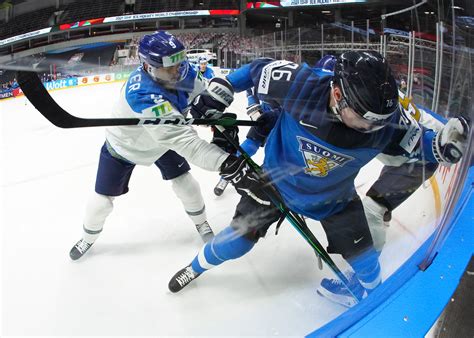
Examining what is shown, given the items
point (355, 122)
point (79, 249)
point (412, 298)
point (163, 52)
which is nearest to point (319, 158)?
point (355, 122)

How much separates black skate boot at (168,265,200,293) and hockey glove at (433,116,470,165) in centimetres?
76

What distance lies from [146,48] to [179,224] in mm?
711

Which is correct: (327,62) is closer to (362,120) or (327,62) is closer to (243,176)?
(362,120)

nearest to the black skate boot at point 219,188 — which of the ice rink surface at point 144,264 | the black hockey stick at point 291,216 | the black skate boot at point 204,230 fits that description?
the ice rink surface at point 144,264

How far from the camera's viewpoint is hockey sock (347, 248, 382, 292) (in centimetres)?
64

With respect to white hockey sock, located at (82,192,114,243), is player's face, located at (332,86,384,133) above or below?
above

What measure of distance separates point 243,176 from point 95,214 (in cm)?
73

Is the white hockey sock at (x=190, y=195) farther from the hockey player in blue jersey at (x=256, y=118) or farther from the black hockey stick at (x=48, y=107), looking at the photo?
the black hockey stick at (x=48, y=107)

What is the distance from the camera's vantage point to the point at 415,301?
509mm

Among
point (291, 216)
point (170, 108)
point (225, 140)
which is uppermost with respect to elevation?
point (170, 108)

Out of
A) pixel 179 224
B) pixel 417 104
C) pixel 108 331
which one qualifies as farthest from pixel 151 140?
pixel 417 104

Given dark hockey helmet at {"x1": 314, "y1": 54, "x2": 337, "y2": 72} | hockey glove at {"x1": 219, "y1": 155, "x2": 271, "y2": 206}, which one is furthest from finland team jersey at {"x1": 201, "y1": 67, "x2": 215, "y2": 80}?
dark hockey helmet at {"x1": 314, "y1": 54, "x2": 337, "y2": 72}

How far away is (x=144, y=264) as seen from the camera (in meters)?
1.21

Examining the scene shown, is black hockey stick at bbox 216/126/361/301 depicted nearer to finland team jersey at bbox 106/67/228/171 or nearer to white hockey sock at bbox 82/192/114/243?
finland team jersey at bbox 106/67/228/171
